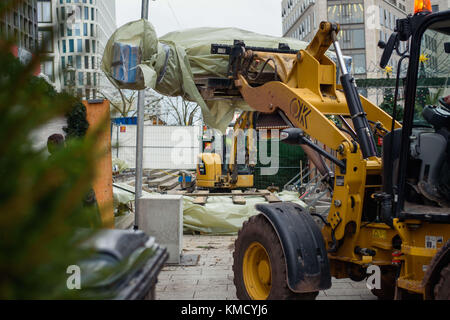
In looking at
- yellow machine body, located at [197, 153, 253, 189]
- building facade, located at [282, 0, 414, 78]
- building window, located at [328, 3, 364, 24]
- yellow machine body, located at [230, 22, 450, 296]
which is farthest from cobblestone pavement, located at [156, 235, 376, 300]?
building window, located at [328, 3, 364, 24]

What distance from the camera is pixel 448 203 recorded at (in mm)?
3600

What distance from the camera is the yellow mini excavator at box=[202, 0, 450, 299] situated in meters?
3.61

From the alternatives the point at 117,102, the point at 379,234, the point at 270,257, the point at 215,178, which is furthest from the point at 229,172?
the point at 117,102

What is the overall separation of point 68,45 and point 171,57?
5.52 metres

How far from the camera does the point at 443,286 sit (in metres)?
3.06

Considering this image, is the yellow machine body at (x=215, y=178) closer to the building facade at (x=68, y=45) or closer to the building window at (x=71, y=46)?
the building facade at (x=68, y=45)

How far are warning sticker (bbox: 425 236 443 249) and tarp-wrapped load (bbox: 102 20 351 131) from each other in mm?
2977

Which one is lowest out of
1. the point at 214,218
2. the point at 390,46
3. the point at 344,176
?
the point at 214,218

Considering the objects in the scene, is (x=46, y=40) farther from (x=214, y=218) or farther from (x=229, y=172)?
(x=229, y=172)

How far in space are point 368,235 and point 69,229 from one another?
13.1ft

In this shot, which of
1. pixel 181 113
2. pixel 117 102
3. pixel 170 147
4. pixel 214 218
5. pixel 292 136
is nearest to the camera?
pixel 117 102

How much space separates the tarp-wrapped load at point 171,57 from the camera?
6.16m

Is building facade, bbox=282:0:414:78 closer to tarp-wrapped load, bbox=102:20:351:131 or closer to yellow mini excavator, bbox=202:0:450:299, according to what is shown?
tarp-wrapped load, bbox=102:20:351:131
